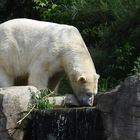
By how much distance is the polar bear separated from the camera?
8.75m

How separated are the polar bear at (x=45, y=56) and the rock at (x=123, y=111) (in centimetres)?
133

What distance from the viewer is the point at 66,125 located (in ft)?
25.8

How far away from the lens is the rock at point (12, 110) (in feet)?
26.0

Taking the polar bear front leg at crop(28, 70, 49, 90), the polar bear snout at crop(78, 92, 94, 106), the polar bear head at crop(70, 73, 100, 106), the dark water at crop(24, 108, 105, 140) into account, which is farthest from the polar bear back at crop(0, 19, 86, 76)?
the dark water at crop(24, 108, 105, 140)

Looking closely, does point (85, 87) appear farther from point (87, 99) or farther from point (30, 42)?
point (30, 42)

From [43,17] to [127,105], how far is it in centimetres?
871

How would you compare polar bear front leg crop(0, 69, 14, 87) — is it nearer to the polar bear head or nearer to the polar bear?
the polar bear

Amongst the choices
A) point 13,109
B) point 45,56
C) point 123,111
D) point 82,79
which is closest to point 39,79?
point 45,56

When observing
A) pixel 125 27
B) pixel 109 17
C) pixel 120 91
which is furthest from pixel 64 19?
pixel 120 91

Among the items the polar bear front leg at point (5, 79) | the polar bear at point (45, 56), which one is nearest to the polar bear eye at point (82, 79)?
the polar bear at point (45, 56)

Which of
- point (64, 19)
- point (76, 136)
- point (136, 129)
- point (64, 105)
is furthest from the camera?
point (64, 19)

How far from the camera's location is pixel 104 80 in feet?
36.2

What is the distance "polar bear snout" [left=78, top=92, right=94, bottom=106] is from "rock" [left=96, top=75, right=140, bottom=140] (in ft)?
4.07

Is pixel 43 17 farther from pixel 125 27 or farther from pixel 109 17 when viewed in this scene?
pixel 125 27
